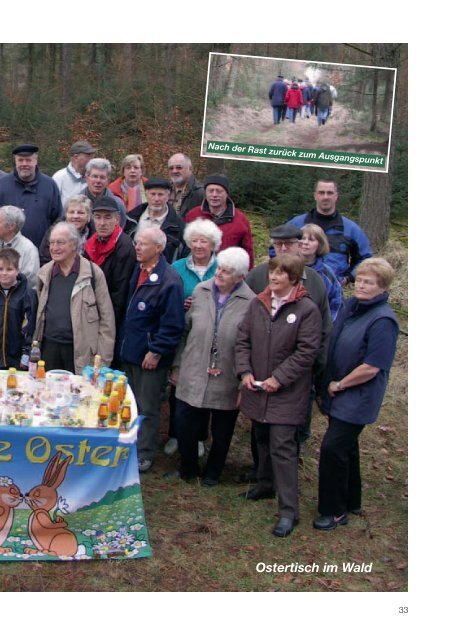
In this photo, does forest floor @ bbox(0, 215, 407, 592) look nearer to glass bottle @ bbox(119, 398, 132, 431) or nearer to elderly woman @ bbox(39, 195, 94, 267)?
glass bottle @ bbox(119, 398, 132, 431)

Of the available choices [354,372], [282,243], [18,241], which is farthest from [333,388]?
[18,241]

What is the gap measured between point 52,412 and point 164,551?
1172mm

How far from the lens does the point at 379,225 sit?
9539 millimetres

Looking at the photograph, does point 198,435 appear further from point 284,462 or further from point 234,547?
point 234,547

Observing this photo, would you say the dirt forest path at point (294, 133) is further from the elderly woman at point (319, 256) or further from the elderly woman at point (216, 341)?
the elderly woman at point (216, 341)

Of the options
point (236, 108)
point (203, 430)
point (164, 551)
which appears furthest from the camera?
point (236, 108)

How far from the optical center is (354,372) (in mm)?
4320

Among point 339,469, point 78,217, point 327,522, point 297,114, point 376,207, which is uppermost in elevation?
point 297,114

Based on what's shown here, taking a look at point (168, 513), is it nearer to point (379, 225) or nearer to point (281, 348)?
point (281, 348)

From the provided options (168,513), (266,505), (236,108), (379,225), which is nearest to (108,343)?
(168,513)

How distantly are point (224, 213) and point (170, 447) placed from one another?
200 centimetres

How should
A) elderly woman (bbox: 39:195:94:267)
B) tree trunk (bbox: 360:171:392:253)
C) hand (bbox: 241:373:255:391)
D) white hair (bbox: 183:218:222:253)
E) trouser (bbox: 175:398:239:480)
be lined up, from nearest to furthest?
1. hand (bbox: 241:373:255:391)
2. white hair (bbox: 183:218:222:253)
3. trouser (bbox: 175:398:239:480)
4. elderly woman (bbox: 39:195:94:267)
5. tree trunk (bbox: 360:171:392:253)

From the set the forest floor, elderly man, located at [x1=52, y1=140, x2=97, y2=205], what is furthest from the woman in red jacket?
the forest floor

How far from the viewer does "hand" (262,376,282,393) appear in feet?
14.6
